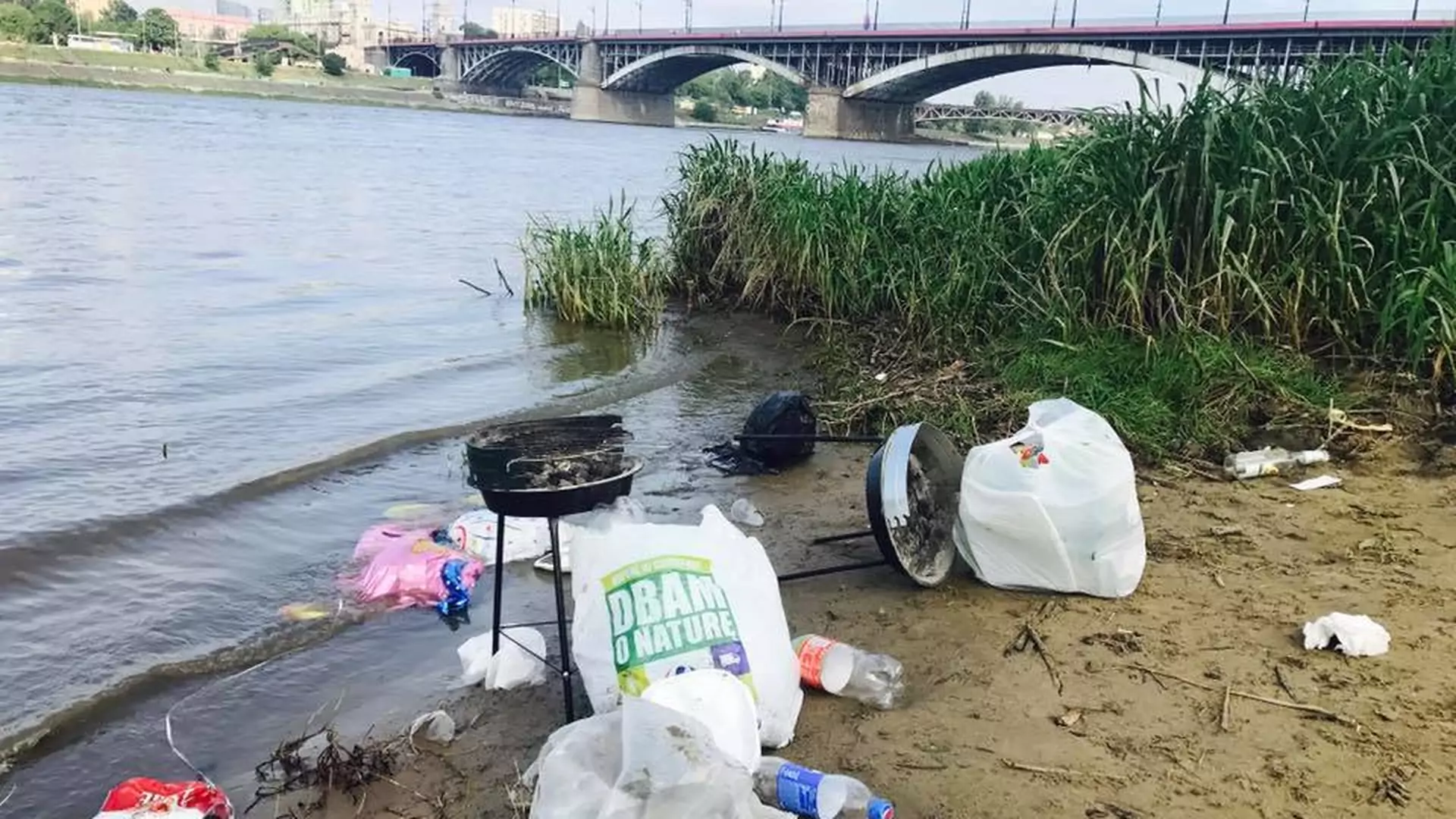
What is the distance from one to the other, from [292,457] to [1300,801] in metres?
6.12

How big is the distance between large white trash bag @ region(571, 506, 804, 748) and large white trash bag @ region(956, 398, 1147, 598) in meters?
1.13

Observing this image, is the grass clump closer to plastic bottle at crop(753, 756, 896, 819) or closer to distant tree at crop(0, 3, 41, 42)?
plastic bottle at crop(753, 756, 896, 819)

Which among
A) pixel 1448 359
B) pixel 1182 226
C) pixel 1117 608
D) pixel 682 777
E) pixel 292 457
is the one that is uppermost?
pixel 1182 226

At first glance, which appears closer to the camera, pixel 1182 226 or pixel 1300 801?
pixel 1300 801

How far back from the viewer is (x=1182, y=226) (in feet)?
19.5

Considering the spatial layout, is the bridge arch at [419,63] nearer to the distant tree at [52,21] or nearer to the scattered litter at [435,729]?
the distant tree at [52,21]

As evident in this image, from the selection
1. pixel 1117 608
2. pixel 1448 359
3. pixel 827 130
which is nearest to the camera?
pixel 1117 608

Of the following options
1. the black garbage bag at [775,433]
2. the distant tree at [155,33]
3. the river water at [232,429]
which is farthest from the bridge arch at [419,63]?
the black garbage bag at [775,433]

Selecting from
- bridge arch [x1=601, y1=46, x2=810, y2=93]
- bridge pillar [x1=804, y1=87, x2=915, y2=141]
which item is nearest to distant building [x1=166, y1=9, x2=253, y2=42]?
bridge arch [x1=601, y1=46, x2=810, y2=93]

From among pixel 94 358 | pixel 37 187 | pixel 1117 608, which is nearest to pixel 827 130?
pixel 37 187

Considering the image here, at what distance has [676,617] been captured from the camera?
2889 mm

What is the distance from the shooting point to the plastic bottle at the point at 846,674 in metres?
3.35

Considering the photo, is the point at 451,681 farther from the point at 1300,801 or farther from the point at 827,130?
the point at 827,130

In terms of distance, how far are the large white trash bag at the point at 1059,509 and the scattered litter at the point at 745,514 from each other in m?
1.50
